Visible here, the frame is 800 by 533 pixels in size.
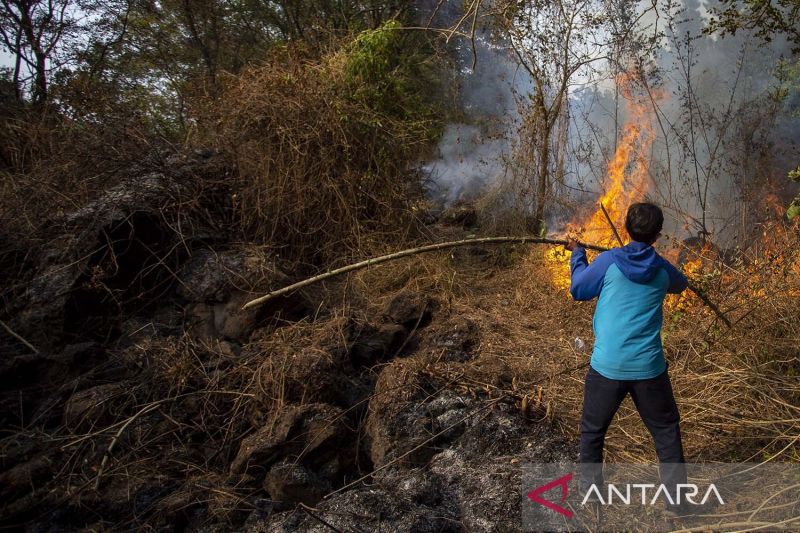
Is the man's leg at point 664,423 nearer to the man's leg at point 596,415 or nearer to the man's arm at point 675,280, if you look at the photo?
the man's leg at point 596,415

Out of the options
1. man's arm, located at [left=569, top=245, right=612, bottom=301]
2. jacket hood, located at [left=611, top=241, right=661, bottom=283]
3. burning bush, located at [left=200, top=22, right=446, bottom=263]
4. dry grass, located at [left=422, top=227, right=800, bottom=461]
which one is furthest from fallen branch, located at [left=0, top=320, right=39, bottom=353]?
jacket hood, located at [left=611, top=241, right=661, bottom=283]

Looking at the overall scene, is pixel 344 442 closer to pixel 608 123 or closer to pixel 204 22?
pixel 608 123

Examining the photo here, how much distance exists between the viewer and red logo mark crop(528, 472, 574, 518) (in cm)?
283

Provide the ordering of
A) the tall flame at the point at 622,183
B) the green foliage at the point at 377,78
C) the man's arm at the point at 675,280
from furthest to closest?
1. the tall flame at the point at 622,183
2. the green foliage at the point at 377,78
3. the man's arm at the point at 675,280

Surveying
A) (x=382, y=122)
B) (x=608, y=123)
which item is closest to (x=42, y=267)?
(x=382, y=122)

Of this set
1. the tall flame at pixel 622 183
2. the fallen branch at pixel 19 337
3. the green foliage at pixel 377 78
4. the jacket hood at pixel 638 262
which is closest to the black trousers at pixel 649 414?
the jacket hood at pixel 638 262

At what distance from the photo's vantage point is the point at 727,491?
2.89 metres

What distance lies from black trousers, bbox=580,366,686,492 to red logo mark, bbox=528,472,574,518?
343 mm

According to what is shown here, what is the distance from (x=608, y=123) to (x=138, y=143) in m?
7.06

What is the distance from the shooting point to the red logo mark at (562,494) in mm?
2834

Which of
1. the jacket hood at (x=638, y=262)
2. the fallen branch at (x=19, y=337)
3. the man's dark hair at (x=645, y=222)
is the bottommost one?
the fallen branch at (x=19, y=337)

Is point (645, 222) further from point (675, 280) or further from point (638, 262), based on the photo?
point (675, 280)

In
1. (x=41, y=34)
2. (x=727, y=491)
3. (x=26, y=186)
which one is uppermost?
(x=41, y=34)

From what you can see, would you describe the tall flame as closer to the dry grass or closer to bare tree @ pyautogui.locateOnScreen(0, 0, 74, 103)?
the dry grass
